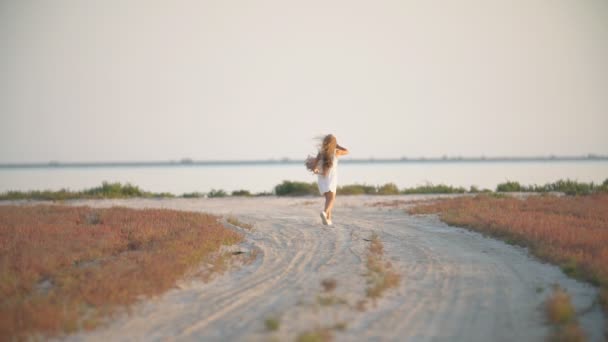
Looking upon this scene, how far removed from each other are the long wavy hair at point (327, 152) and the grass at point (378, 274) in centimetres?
434

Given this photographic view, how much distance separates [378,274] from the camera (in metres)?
9.08

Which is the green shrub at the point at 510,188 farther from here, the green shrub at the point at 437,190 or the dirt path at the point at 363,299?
the dirt path at the point at 363,299

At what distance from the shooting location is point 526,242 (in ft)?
39.2

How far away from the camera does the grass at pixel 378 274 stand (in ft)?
25.9

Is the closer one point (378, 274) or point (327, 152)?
point (378, 274)

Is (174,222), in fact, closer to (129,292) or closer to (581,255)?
(129,292)

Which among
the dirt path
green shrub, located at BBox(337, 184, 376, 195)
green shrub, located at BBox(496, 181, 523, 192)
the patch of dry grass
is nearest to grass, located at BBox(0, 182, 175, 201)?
green shrub, located at BBox(337, 184, 376, 195)

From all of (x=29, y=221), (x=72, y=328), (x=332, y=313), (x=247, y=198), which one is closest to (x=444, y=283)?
(x=332, y=313)

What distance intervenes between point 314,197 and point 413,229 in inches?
629

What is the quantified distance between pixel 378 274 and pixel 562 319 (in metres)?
3.23

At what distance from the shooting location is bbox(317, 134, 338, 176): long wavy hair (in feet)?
50.7

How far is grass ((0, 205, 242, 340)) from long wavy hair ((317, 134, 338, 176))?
3.46m

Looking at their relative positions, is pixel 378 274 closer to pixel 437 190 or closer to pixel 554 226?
pixel 554 226

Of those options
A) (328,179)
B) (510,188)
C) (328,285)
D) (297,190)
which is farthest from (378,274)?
(510,188)
